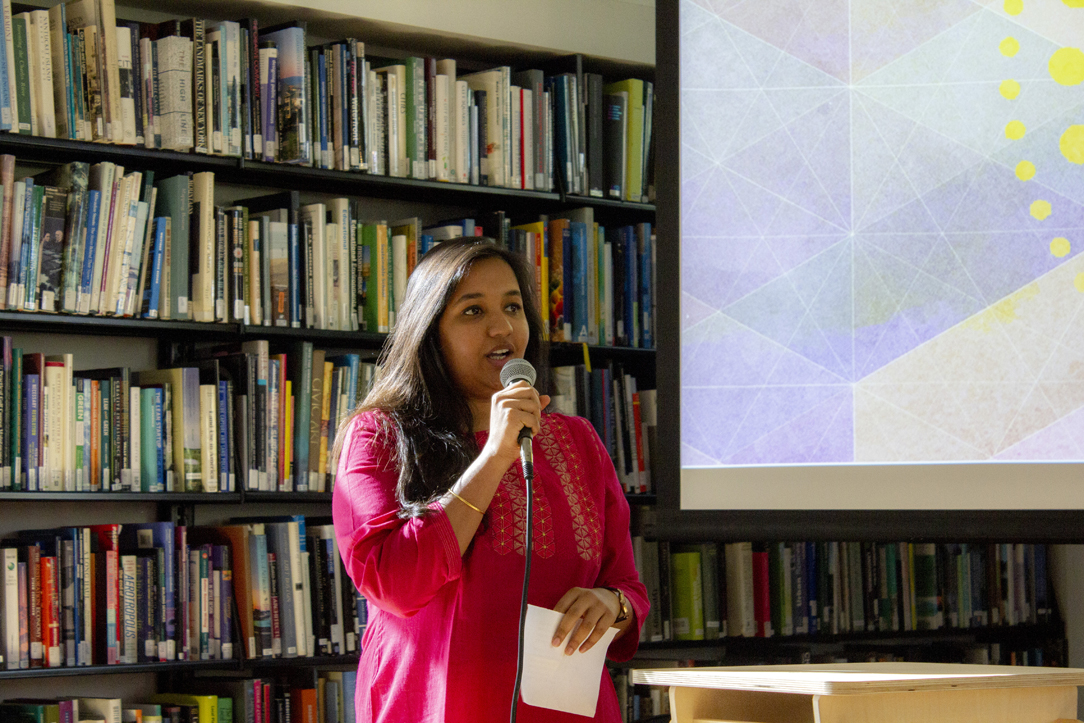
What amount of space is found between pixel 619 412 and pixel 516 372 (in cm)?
178

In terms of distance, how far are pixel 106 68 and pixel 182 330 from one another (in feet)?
1.97

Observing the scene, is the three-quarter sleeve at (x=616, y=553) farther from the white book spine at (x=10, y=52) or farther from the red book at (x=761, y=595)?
the red book at (x=761, y=595)

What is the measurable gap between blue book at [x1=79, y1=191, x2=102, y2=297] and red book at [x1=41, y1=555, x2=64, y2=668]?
586 millimetres

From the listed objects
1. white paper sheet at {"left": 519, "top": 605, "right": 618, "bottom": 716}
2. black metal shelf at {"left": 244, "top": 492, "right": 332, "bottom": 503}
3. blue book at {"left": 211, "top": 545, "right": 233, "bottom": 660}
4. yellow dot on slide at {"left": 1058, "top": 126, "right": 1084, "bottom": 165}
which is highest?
yellow dot on slide at {"left": 1058, "top": 126, "right": 1084, "bottom": 165}

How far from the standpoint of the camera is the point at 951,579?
3730 mm

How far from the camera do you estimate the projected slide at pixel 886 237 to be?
2.39m

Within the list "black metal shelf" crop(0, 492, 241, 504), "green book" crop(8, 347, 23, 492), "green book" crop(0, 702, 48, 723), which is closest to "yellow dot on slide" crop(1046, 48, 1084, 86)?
"black metal shelf" crop(0, 492, 241, 504)

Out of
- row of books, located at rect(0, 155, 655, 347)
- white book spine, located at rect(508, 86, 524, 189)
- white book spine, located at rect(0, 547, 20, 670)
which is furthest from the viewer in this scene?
white book spine, located at rect(508, 86, 524, 189)

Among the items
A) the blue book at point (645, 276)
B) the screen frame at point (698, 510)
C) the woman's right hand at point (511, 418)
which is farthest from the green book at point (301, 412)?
the woman's right hand at point (511, 418)

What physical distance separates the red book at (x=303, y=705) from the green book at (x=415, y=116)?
1289 millimetres

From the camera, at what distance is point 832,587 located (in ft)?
11.7

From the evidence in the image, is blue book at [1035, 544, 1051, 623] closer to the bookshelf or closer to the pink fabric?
the bookshelf

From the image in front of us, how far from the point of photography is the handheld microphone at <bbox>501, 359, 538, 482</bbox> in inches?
60.1

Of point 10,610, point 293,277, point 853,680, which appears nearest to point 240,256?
point 293,277
